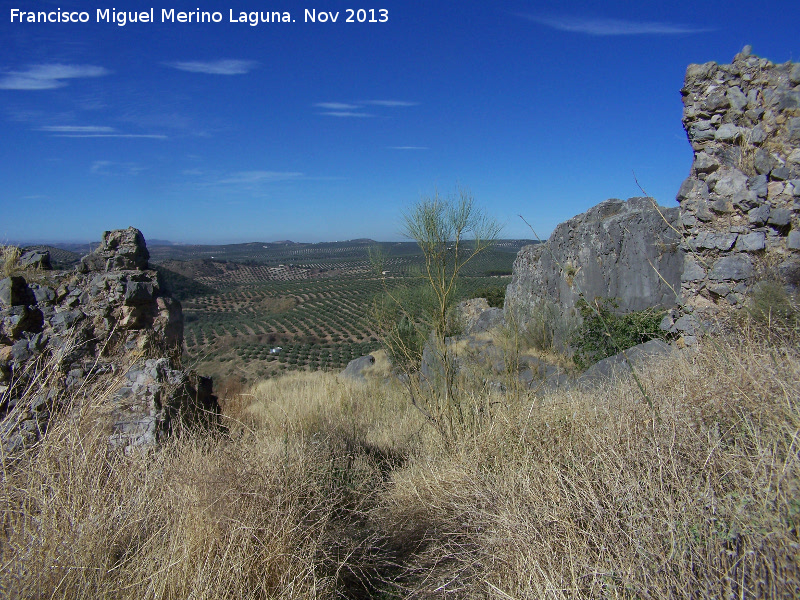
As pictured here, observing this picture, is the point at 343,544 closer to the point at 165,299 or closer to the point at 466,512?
the point at 466,512

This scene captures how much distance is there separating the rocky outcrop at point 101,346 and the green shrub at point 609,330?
5.88 m

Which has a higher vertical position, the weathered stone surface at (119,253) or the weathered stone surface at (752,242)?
the weathered stone surface at (752,242)

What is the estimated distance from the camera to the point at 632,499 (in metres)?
2.00

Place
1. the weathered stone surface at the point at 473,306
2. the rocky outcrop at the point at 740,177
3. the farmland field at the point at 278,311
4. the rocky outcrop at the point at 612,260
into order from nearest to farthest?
1. the rocky outcrop at the point at 740,177
2. the rocky outcrop at the point at 612,260
3. the weathered stone surface at the point at 473,306
4. the farmland field at the point at 278,311

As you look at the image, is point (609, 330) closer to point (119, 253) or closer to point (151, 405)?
point (151, 405)

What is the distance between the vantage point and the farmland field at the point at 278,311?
22984mm

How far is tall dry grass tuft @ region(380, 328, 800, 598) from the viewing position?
1613 millimetres

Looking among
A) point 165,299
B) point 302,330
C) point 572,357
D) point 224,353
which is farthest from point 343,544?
point 302,330

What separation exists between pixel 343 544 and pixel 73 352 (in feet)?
10.6

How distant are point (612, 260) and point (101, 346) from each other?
8330 millimetres

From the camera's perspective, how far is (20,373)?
401 cm

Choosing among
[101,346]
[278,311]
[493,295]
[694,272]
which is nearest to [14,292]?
[101,346]

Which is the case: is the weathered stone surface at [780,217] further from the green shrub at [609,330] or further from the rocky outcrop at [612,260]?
the green shrub at [609,330]

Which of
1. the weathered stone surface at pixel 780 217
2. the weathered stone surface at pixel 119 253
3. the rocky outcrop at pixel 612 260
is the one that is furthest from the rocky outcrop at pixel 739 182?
the weathered stone surface at pixel 119 253
